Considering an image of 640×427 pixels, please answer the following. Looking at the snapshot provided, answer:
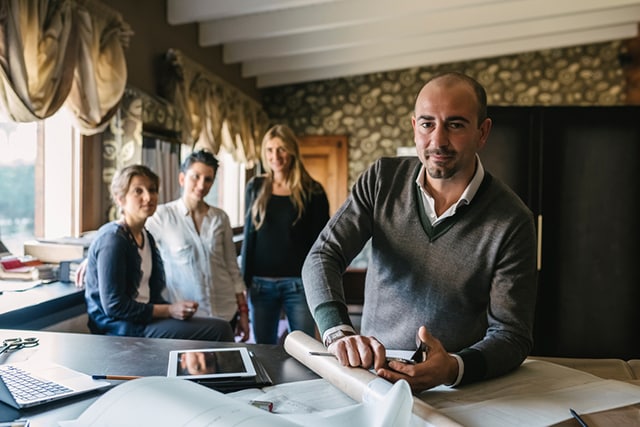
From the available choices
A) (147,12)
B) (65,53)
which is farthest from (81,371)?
(147,12)

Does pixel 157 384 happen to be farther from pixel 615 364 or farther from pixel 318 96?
pixel 318 96

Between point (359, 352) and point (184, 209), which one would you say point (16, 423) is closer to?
point (359, 352)

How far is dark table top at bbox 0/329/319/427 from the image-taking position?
44.2 inches

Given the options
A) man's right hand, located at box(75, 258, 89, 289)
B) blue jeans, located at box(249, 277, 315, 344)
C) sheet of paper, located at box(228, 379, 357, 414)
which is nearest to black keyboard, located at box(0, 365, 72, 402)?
sheet of paper, located at box(228, 379, 357, 414)

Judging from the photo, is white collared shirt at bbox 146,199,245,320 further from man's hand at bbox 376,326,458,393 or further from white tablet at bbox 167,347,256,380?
man's hand at bbox 376,326,458,393

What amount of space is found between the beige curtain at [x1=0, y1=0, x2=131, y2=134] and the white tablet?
5.46 feet

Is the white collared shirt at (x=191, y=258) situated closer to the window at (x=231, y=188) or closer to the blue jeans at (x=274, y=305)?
the blue jeans at (x=274, y=305)

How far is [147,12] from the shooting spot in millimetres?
3756

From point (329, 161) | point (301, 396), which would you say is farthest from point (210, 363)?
point (329, 161)

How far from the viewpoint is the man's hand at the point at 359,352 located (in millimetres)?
1025

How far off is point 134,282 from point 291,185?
3.02 feet

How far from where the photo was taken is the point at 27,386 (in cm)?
102

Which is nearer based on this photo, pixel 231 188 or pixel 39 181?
pixel 39 181

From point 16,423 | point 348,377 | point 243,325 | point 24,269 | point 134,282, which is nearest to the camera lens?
point 16,423
